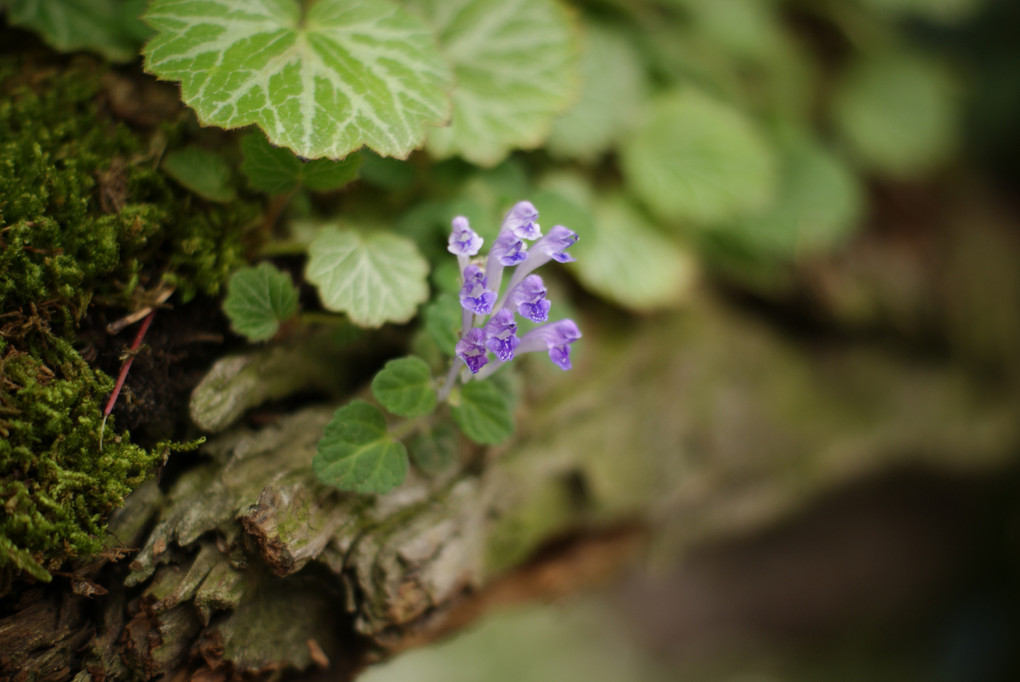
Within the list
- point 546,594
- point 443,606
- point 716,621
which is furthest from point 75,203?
point 716,621

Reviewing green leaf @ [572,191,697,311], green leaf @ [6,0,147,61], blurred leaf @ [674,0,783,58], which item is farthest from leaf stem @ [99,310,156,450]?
blurred leaf @ [674,0,783,58]

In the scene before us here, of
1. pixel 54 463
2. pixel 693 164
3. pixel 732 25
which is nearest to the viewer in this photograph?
pixel 54 463

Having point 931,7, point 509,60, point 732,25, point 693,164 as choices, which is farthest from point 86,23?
point 931,7

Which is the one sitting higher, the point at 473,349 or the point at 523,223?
the point at 523,223

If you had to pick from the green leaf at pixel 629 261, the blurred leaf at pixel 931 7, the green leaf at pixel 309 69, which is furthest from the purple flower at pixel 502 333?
the blurred leaf at pixel 931 7

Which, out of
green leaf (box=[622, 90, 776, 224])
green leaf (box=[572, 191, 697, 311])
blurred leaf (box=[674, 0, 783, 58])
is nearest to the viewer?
green leaf (box=[572, 191, 697, 311])

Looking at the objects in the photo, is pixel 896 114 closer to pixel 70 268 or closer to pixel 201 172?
pixel 201 172

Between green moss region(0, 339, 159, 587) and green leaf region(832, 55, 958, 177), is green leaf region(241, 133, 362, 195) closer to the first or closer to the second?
green moss region(0, 339, 159, 587)

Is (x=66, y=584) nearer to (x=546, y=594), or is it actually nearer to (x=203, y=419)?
(x=203, y=419)
